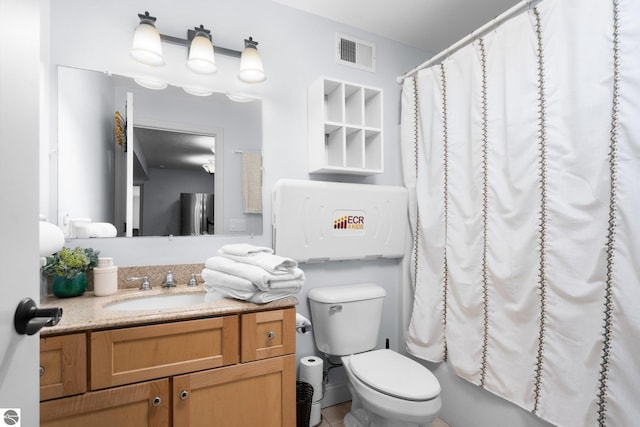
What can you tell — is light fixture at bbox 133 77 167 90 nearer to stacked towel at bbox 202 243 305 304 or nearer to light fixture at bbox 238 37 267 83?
Result: light fixture at bbox 238 37 267 83

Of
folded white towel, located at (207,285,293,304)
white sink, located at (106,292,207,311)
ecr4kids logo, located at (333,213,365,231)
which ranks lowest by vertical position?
white sink, located at (106,292,207,311)

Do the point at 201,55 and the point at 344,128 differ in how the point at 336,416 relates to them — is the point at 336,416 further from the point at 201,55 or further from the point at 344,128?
the point at 201,55

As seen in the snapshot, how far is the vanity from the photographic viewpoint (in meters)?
0.98

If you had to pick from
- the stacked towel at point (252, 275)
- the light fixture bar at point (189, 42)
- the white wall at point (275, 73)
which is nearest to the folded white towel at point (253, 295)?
the stacked towel at point (252, 275)

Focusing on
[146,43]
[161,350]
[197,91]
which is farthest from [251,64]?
[161,350]

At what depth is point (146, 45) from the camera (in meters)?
1.50

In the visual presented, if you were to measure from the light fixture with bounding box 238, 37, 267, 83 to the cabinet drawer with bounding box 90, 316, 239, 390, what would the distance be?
1233 mm

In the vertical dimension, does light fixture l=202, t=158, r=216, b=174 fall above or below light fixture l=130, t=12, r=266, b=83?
below

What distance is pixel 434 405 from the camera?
138 centimetres

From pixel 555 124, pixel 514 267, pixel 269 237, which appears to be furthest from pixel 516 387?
pixel 269 237

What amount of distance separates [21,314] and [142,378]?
1.88 ft

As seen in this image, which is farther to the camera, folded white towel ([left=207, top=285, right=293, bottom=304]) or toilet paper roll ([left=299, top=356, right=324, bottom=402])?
toilet paper roll ([left=299, top=356, right=324, bottom=402])

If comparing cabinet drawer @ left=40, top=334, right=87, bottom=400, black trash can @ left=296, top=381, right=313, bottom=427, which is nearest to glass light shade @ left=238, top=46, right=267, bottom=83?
cabinet drawer @ left=40, top=334, right=87, bottom=400

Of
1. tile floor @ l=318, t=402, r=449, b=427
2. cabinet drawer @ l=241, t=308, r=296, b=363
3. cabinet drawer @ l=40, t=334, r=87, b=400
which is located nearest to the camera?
cabinet drawer @ l=40, t=334, r=87, b=400
